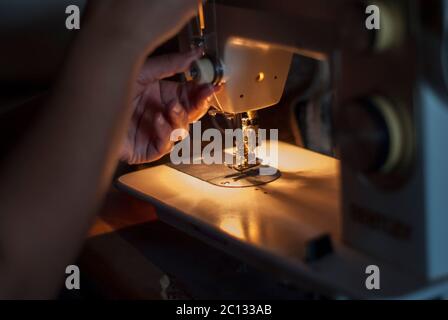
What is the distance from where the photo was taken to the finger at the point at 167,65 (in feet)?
3.15

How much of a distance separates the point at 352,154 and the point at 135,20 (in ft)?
0.86

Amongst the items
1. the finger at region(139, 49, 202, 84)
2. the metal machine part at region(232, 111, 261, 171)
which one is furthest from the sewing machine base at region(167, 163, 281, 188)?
the finger at region(139, 49, 202, 84)

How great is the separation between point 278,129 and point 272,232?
0.47 metres

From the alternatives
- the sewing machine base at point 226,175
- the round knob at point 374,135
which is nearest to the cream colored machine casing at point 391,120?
the round knob at point 374,135

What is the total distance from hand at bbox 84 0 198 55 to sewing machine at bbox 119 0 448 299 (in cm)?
14

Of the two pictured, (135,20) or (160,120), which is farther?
(160,120)

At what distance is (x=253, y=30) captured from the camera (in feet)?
2.75

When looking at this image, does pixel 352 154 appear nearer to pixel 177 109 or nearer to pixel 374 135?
pixel 374 135

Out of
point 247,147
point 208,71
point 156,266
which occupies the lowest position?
point 156,266

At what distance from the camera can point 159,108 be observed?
1044mm

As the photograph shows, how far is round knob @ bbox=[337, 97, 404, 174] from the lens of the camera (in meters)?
0.63

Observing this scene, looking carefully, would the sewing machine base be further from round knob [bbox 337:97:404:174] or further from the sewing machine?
round knob [bbox 337:97:404:174]

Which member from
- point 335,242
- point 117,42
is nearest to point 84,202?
point 117,42

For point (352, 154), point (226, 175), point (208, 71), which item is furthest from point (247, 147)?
point (352, 154)
